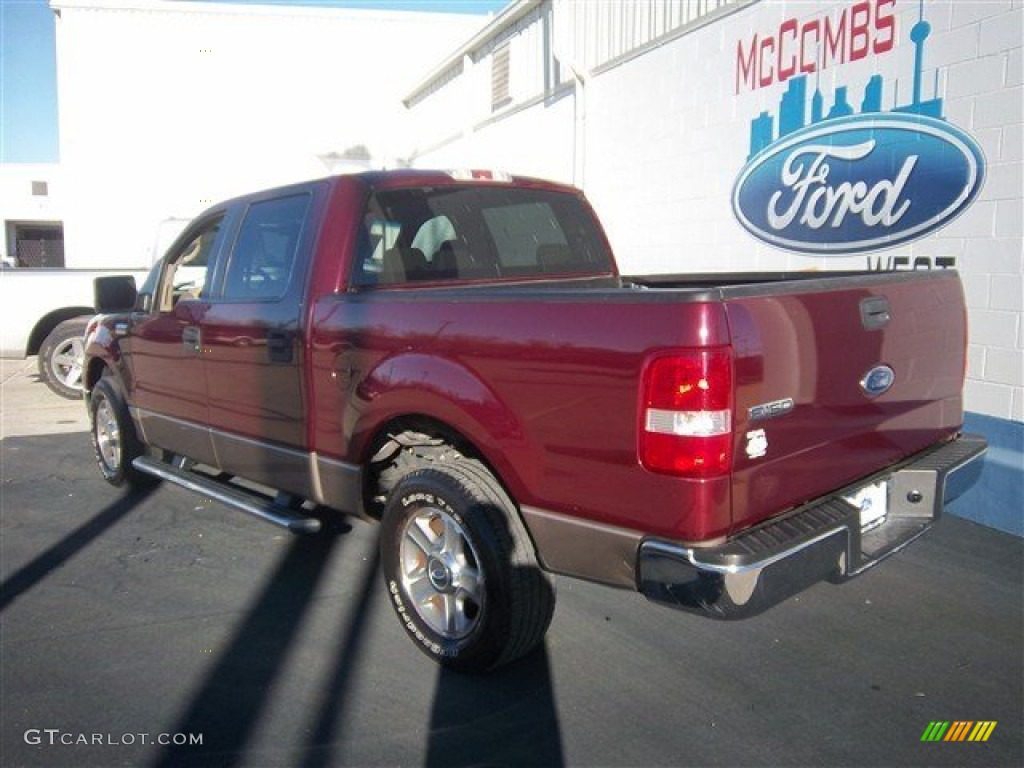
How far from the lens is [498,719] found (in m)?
3.26

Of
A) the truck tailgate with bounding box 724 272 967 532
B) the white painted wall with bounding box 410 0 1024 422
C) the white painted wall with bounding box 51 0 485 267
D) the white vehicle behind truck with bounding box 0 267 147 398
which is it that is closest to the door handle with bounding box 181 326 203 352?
the truck tailgate with bounding box 724 272 967 532

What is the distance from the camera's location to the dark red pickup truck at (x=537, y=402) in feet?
9.01

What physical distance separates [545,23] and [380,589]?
876 cm

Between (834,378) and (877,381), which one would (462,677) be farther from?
(877,381)

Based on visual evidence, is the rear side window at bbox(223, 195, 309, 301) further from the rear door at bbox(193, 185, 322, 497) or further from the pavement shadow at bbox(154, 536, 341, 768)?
the pavement shadow at bbox(154, 536, 341, 768)

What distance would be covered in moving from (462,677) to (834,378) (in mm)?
1860

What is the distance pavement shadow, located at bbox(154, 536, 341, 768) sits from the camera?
3084mm

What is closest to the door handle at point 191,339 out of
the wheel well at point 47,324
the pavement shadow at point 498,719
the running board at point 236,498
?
the running board at point 236,498

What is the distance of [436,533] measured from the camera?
12.1ft

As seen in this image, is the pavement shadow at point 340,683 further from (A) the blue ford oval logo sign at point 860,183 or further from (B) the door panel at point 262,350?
(A) the blue ford oval logo sign at point 860,183

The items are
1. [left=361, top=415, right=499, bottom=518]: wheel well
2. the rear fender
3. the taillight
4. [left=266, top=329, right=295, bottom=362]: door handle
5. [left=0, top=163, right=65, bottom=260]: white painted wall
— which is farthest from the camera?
[left=0, top=163, right=65, bottom=260]: white painted wall

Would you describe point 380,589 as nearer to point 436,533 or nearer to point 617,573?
point 436,533

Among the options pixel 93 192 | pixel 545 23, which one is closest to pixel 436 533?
pixel 545 23

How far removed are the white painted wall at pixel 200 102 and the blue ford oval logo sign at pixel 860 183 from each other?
42.4ft
